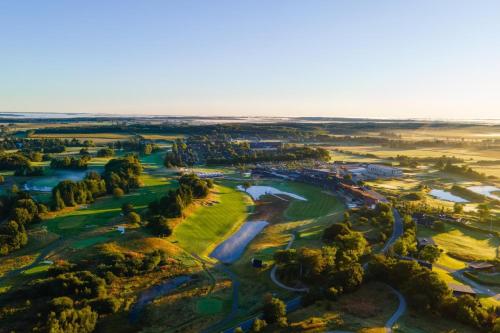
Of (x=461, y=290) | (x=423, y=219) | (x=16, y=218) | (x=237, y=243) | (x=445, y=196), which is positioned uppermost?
(x=16, y=218)

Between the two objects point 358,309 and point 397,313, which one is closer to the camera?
point 397,313

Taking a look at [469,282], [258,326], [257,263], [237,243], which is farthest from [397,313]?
[237,243]

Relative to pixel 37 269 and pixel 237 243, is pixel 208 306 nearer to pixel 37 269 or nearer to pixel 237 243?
pixel 37 269

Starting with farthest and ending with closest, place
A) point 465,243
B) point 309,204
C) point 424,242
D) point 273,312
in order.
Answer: point 309,204 < point 465,243 < point 424,242 < point 273,312

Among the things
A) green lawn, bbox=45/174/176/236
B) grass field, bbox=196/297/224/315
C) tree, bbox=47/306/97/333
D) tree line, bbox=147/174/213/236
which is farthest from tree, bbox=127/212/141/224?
tree, bbox=47/306/97/333

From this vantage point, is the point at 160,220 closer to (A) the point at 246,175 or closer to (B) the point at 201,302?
(B) the point at 201,302

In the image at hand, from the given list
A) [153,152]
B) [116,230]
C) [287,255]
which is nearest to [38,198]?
[116,230]

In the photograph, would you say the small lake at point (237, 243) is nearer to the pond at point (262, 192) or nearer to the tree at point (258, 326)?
the tree at point (258, 326)
